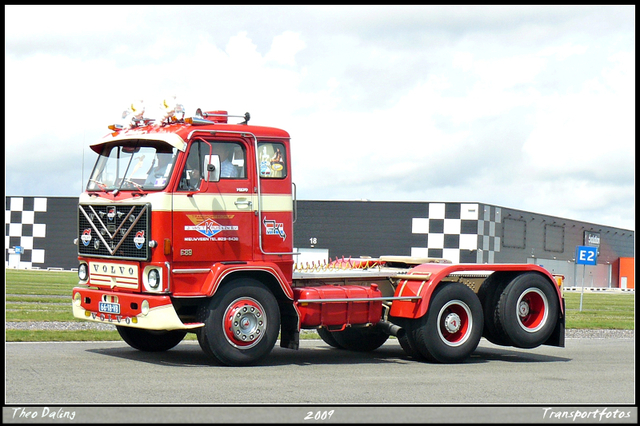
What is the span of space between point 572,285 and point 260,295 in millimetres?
55941

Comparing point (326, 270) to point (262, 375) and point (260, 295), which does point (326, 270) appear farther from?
point (262, 375)

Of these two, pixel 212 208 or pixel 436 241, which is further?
pixel 436 241

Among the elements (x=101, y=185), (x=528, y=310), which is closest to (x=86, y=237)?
(x=101, y=185)

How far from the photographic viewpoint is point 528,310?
1136 cm

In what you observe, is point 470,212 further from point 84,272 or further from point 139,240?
point 139,240

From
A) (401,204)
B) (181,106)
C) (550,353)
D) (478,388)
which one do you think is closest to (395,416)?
(478,388)

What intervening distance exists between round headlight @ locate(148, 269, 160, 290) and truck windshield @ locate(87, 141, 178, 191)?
945 mm

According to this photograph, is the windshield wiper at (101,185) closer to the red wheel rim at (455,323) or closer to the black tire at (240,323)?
the black tire at (240,323)

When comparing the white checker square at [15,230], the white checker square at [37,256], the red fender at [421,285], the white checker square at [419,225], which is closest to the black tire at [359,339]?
the red fender at [421,285]

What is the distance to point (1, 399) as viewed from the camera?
6727 mm

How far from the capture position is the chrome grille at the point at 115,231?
30.2 ft

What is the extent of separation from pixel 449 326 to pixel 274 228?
2.66 metres

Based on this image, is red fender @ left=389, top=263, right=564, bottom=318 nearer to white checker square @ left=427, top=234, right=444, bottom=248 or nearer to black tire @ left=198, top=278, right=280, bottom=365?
black tire @ left=198, top=278, right=280, bottom=365

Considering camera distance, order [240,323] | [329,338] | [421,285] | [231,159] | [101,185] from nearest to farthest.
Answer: [240,323]
[231,159]
[101,185]
[421,285]
[329,338]
